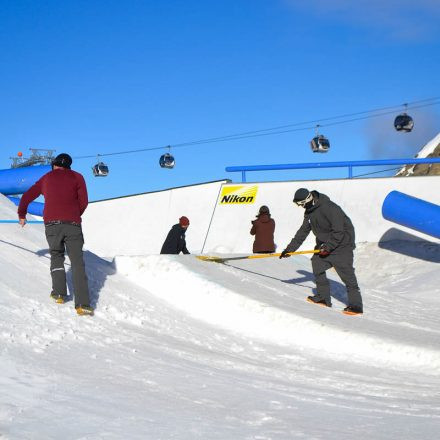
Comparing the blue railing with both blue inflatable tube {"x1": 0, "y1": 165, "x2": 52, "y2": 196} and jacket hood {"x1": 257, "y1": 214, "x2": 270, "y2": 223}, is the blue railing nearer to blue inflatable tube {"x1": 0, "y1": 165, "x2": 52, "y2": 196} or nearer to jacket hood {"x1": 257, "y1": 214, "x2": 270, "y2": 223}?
jacket hood {"x1": 257, "y1": 214, "x2": 270, "y2": 223}

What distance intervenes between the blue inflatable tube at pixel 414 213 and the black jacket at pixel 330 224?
5339 millimetres

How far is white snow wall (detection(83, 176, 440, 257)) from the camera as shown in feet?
53.8

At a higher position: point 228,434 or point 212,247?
point 212,247

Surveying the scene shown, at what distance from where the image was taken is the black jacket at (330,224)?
27.5 feet

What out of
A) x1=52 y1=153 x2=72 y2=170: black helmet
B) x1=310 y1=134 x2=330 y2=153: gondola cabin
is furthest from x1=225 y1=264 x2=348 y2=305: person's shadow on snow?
x1=310 y1=134 x2=330 y2=153: gondola cabin

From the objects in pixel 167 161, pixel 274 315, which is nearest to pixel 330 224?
pixel 274 315

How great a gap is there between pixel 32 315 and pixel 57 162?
1601mm

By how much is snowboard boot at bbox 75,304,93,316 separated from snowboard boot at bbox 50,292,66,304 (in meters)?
0.19

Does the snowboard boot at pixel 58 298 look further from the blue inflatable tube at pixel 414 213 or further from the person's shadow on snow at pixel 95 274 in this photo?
the blue inflatable tube at pixel 414 213

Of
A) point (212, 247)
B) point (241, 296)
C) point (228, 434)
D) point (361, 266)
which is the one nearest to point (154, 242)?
point (212, 247)

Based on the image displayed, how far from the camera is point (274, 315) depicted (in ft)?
24.1

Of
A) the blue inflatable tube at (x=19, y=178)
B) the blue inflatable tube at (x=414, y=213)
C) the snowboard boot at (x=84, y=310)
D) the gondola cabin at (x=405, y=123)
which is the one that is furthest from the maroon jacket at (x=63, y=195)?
the gondola cabin at (x=405, y=123)

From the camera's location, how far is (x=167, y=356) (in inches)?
211

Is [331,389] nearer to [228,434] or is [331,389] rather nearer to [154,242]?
[228,434]
